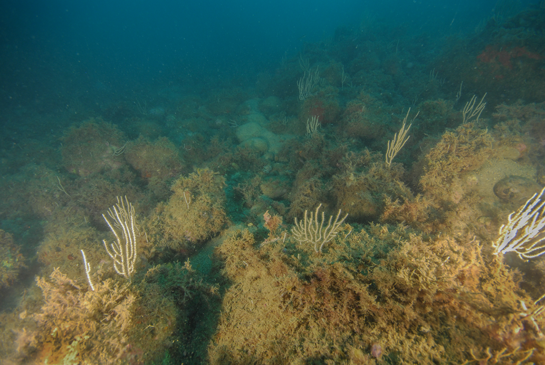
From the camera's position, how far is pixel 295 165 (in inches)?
263

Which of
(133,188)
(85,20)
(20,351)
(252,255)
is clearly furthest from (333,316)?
(85,20)

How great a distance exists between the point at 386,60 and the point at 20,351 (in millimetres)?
17583

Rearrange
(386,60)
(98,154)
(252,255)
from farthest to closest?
(386,60) < (98,154) < (252,255)

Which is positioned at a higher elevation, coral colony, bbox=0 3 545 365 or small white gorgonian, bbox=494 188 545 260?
small white gorgonian, bbox=494 188 545 260

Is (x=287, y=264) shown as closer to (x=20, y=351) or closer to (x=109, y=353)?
(x=109, y=353)

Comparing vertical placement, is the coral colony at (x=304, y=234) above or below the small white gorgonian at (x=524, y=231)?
below

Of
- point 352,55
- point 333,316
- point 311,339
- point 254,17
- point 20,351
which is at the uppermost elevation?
point 254,17

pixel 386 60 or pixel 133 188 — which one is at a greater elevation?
pixel 386 60

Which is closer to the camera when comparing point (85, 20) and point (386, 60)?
point (386, 60)

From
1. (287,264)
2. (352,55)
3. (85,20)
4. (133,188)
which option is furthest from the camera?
(85,20)

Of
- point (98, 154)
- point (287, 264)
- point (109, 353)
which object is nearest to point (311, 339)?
point (287, 264)

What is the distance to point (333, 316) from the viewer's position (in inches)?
77.6

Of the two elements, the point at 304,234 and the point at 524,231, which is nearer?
the point at 524,231

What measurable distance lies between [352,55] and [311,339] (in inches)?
717
